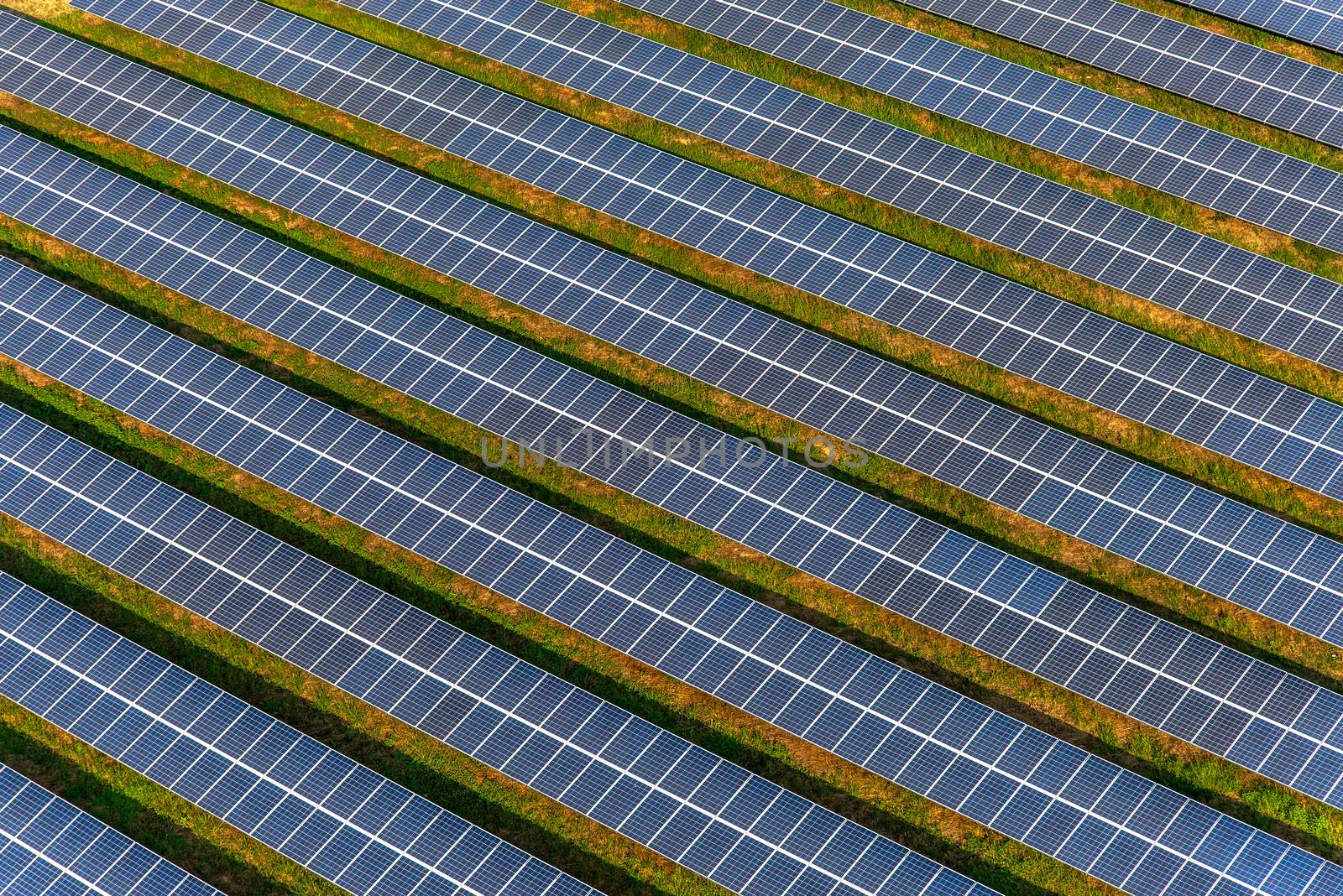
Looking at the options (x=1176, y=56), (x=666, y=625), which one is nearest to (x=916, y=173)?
(x=1176, y=56)

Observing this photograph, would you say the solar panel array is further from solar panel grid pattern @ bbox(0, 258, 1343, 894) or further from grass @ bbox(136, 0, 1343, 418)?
solar panel grid pattern @ bbox(0, 258, 1343, 894)

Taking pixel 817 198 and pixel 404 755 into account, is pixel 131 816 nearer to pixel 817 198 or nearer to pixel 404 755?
pixel 404 755

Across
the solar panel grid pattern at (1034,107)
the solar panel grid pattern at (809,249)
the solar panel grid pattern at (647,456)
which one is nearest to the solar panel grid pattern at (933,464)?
the solar panel grid pattern at (647,456)

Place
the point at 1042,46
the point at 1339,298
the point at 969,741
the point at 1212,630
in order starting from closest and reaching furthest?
the point at 969,741
the point at 1212,630
the point at 1339,298
the point at 1042,46

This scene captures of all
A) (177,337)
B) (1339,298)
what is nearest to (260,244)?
(177,337)

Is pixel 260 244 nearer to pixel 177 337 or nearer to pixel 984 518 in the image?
pixel 177 337

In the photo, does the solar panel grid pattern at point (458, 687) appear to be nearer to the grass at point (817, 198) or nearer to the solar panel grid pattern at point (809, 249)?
the solar panel grid pattern at point (809, 249)
